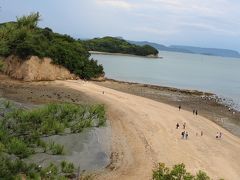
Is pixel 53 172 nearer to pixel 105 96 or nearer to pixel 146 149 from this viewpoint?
pixel 146 149

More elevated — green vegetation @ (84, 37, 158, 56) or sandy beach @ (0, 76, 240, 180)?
green vegetation @ (84, 37, 158, 56)

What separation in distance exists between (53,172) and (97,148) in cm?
1862

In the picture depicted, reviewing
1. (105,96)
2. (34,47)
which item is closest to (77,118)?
(105,96)

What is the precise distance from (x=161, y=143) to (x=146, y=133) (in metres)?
2.71

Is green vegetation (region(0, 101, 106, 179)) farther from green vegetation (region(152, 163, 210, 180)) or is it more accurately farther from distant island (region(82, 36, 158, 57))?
distant island (region(82, 36, 158, 57))

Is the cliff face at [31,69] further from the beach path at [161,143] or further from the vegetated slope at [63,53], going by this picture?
the beach path at [161,143]

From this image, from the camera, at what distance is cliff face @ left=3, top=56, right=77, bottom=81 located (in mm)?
53875

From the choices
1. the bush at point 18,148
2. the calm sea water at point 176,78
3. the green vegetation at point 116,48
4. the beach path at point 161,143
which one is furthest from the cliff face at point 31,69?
the green vegetation at point 116,48

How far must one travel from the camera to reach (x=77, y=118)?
33.8ft

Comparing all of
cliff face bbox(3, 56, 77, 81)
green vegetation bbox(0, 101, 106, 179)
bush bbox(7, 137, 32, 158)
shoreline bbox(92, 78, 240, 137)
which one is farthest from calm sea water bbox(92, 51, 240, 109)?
bush bbox(7, 137, 32, 158)

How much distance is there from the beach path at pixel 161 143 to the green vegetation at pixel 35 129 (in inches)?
529

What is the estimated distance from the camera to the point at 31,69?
178 ft

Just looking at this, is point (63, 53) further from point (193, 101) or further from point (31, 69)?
point (193, 101)

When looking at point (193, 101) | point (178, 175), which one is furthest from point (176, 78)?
point (178, 175)
